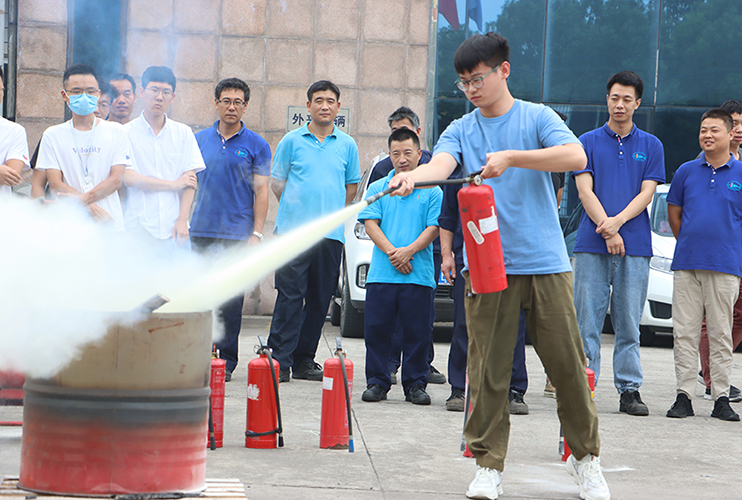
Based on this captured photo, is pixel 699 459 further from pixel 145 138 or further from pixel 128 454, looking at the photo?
pixel 145 138

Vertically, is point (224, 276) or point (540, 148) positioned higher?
point (540, 148)

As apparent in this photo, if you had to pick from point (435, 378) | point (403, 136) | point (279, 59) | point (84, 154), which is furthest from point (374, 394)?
point (279, 59)

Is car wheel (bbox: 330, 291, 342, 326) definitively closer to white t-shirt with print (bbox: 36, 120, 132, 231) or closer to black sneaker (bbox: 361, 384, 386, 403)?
black sneaker (bbox: 361, 384, 386, 403)

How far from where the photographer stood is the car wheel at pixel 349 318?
9.02m

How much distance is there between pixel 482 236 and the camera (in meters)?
3.49

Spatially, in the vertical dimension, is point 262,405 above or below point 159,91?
below

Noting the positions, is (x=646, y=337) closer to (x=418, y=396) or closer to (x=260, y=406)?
(x=418, y=396)

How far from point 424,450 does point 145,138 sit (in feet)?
10.2

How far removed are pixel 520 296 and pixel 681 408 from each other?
262 centimetres

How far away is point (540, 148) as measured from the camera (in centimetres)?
378

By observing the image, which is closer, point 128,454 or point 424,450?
point 128,454

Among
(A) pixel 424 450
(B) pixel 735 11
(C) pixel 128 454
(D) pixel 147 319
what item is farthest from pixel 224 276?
(B) pixel 735 11

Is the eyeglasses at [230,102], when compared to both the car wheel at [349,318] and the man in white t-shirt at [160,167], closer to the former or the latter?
the man in white t-shirt at [160,167]

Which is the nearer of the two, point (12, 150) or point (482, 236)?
point (482, 236)
